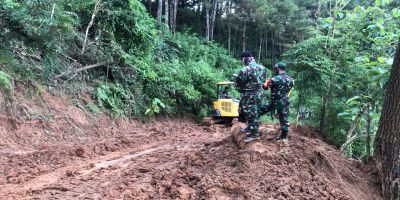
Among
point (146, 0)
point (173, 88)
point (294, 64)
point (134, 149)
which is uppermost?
point (146, 0)

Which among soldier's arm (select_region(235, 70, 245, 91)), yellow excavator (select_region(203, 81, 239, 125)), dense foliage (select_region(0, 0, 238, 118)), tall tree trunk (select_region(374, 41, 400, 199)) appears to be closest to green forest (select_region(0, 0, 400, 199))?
dense foliage (select_region(0, 0, 238, 118))

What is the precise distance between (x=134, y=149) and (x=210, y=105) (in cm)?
896

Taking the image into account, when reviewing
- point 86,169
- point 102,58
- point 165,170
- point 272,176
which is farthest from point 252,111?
point 102,58

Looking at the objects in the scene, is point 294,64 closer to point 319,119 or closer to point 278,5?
point 319,119

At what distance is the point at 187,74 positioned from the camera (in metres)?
17.1

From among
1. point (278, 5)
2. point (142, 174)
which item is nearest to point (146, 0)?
point (278, 5)

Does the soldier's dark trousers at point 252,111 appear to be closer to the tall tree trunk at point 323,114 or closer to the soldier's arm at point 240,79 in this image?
the soldier's arm at point 240,79

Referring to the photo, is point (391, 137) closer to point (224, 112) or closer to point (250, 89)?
point (250, 89)

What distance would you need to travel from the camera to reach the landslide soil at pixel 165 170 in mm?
4895

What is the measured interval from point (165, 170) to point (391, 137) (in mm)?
3380

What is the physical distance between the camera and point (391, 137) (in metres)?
4.63

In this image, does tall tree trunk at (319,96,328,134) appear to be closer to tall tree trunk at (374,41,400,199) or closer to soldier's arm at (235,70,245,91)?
soldier's arm at (235,70,245,91)

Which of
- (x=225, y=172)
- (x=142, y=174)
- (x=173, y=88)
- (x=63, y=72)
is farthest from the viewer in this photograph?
(x=173, y=88)

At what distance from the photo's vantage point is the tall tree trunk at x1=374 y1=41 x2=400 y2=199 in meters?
4.57
